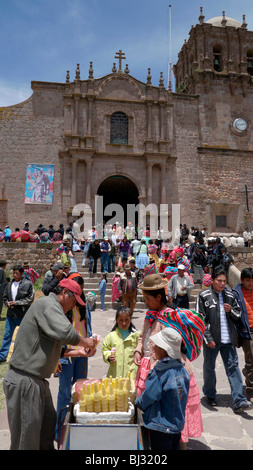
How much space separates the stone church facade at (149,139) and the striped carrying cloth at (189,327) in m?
18.8

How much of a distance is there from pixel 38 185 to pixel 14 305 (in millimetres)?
16210

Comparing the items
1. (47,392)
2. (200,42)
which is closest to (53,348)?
(47,392)

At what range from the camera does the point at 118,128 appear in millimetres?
22906

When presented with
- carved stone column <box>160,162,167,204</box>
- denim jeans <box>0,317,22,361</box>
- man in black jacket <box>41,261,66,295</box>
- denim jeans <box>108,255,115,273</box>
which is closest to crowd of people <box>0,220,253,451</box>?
man in black jacket <box>41,261,66,295</box>

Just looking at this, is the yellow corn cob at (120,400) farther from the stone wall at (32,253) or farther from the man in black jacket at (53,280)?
the stone wall at (32,253)

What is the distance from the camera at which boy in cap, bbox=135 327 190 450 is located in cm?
248

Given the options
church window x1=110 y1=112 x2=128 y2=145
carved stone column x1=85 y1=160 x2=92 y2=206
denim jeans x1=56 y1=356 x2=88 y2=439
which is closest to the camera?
denim jeans x1=56 y1=356 x2=88 y2=439

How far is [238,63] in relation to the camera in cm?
2528

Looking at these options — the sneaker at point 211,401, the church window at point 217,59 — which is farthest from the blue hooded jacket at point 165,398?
the church window at point 217,59

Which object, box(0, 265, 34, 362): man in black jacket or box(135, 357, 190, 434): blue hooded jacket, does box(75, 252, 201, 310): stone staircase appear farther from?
box(135, 357, 190, 434): blue hooded jacket

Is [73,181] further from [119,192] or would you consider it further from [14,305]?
[14,305]

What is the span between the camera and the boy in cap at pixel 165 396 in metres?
2.48

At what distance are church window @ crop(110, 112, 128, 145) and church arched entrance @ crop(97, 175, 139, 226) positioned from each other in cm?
246
